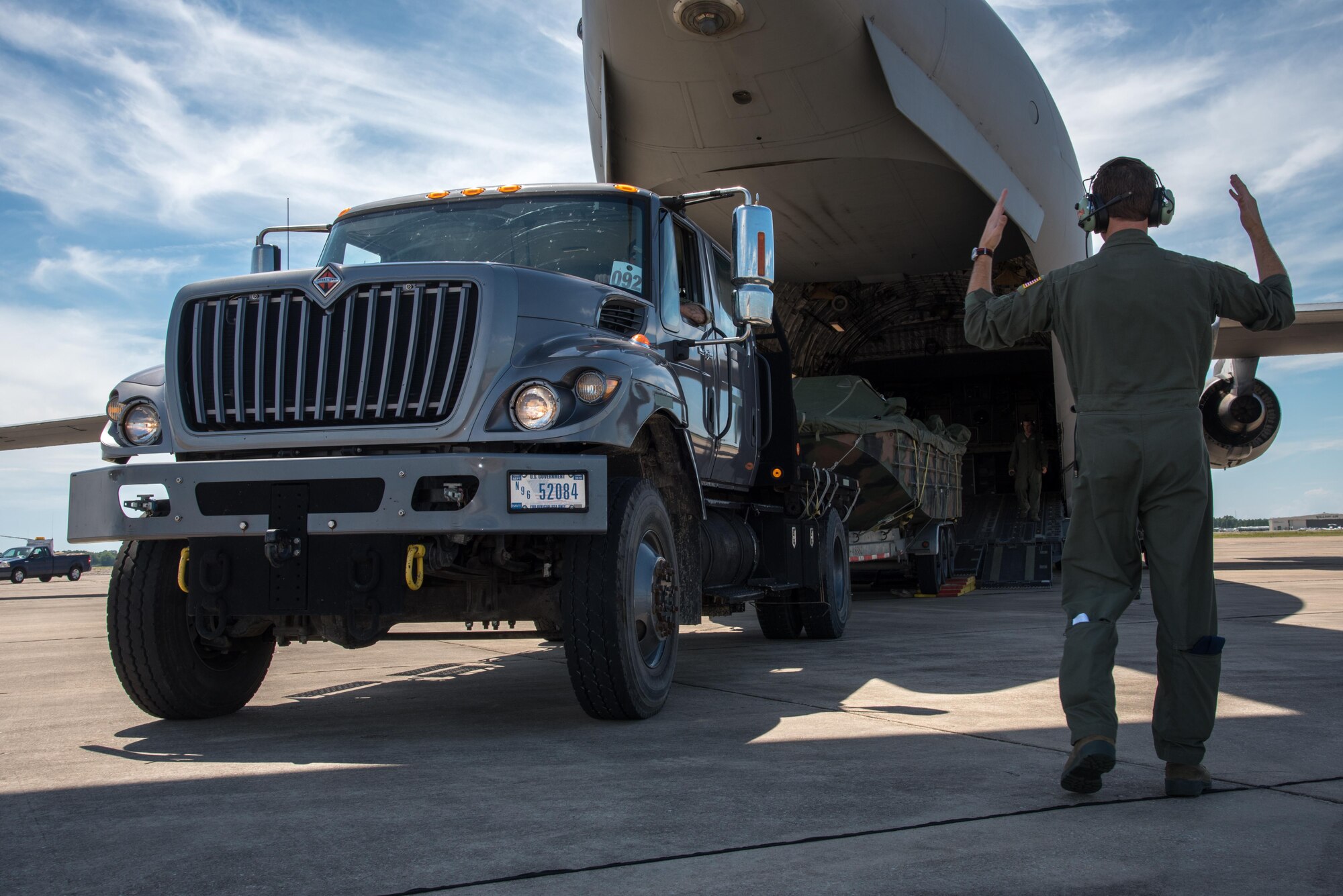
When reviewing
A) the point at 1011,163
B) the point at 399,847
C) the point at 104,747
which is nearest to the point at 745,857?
the point at 399,847

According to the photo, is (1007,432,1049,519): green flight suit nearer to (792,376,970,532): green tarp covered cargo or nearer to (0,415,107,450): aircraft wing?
(792,376,970,532): green tarp covered cargo

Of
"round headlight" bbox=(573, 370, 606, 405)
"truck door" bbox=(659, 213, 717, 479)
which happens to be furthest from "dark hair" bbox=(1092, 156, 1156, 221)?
"truck door" bbox=(659, 213, 717, 479)

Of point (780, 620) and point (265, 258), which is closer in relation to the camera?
point (265, 258)

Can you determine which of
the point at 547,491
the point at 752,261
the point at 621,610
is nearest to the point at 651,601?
the point at 621,610

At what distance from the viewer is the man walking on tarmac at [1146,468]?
3236 millimetres

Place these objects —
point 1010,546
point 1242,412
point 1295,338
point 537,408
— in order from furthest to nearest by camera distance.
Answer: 1. point 1295,338
2. point 1242,412
3. point 1010,546
4. point 537,408

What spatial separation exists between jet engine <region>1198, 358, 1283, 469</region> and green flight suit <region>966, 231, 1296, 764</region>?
1916cm

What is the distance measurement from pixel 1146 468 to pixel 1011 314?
62cm

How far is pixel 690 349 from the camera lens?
603 cm

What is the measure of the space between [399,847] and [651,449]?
2.81m

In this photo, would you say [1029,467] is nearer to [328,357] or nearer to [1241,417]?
[1241,417]

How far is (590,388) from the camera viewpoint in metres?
4.36

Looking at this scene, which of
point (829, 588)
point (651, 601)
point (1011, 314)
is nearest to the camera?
point (1011, 314)

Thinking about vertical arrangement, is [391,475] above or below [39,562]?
above
